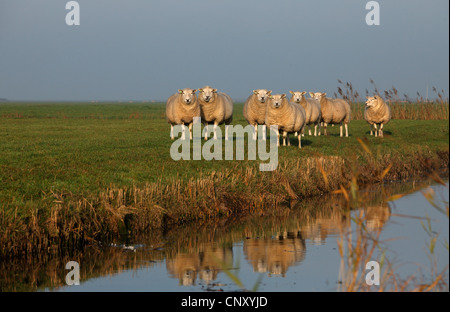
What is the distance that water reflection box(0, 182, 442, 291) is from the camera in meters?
9.97

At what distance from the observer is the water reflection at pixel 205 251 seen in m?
9.97

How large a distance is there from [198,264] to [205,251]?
854 millimetres

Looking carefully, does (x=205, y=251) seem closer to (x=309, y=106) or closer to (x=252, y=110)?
(x=252, y=110)

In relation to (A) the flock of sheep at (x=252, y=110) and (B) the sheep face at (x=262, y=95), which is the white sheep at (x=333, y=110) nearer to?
(A) the flock of sheep at (x=252, y=110)

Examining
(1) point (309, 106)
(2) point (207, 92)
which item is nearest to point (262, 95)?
(2) point (207, 92)

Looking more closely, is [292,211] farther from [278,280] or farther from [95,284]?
[95,284]

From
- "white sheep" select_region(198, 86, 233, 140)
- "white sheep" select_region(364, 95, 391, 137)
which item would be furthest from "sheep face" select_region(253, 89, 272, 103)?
"white sheep" select_region(364, 95, 391, 137)

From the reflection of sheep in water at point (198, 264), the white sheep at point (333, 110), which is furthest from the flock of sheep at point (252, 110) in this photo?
the reflection of sheep in water at point (198, 264)

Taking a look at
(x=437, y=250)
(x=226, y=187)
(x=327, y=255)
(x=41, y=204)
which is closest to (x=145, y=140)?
(x=226, y=187)

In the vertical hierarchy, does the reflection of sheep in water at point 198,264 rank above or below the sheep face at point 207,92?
below

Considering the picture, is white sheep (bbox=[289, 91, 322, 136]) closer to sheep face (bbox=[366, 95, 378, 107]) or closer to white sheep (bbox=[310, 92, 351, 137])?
white sheep (bbox=[310, 92, 351, 137])

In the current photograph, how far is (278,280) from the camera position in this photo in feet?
31.9

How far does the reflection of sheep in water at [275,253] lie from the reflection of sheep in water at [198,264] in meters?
0.45

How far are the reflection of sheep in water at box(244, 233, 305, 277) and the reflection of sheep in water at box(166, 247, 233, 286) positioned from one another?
0.45m
